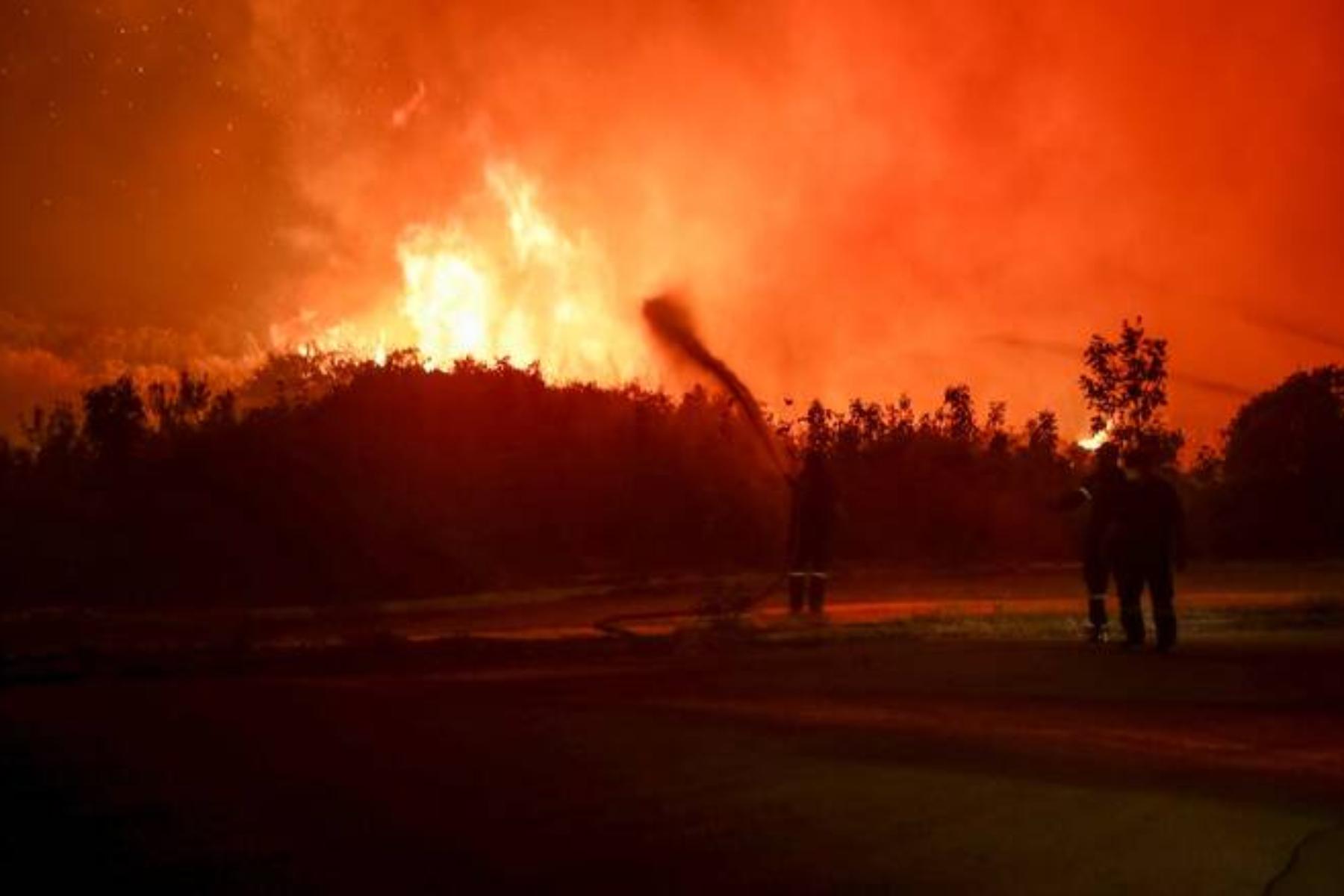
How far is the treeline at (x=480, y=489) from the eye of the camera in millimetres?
29094

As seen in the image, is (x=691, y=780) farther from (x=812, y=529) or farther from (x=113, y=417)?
(x=113, y=417)

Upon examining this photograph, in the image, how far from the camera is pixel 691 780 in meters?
8.91

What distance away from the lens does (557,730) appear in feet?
34.7

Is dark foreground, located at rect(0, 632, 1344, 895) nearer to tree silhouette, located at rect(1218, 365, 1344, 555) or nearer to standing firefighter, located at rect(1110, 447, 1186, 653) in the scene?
standing firefighter, located at rect(1110, 447, 1186, 653)

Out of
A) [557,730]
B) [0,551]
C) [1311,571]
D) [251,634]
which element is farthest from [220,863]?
[1311,571]

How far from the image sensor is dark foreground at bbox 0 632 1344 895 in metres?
6.99

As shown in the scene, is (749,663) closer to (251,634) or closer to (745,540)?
(251,634)

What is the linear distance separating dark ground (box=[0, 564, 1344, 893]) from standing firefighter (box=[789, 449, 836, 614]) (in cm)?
551

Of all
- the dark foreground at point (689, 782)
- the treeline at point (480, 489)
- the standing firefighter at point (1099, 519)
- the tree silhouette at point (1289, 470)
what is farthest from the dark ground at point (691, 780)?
the tree silhouette at point (1289, 470)

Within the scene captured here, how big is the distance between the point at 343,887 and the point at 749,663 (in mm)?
8729

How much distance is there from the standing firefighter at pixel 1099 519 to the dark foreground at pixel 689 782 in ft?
8.51

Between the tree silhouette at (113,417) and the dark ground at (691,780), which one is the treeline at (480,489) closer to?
the tree silhouette at (113,417)

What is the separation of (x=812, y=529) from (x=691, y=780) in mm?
11457

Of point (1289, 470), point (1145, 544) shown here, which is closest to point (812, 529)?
point (1145, 544)
